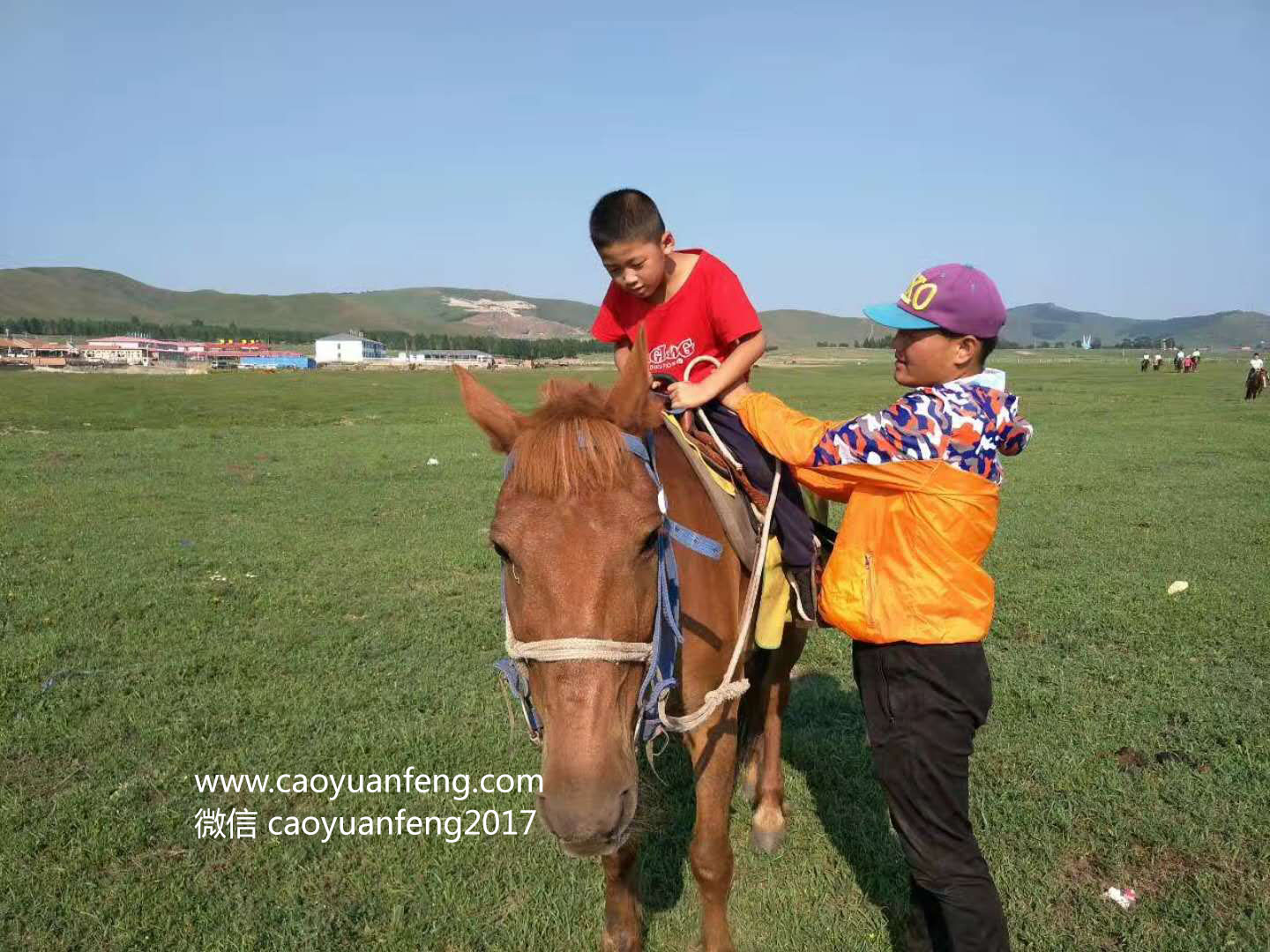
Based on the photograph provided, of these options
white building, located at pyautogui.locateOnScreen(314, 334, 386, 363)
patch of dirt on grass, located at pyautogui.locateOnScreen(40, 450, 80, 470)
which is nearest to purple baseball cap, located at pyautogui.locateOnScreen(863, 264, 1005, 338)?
patch of dirt on grass, located at pyautogui.locateOnScreen(40, 450, 80, 470)

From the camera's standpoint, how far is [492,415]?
9.21ft

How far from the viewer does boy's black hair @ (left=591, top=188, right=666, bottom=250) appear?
3.78 m

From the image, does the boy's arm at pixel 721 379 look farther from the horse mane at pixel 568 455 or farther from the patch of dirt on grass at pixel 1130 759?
the patch of dirt on grass at pixel 1130 759

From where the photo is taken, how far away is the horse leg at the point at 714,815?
351cm

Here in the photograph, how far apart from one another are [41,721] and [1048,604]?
29.6 feet

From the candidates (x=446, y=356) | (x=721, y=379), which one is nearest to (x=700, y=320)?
(x=721, y=379)

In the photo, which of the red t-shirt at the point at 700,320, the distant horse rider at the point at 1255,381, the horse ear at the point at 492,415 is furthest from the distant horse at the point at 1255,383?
the horse ear at the point at 492,415

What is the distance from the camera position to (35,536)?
11.1m

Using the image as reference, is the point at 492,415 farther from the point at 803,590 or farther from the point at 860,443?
the point at 803,590

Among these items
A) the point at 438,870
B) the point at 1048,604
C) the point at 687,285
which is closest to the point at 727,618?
the point at 687,285

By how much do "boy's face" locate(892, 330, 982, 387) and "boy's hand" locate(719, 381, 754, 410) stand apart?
73 cm

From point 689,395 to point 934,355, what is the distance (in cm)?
101

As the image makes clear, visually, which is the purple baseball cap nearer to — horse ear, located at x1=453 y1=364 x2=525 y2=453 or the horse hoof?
horse ear, located at x1=453 y1=364 x2=525 y2=453

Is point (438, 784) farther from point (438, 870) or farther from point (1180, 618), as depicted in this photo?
point (1180, 618)
